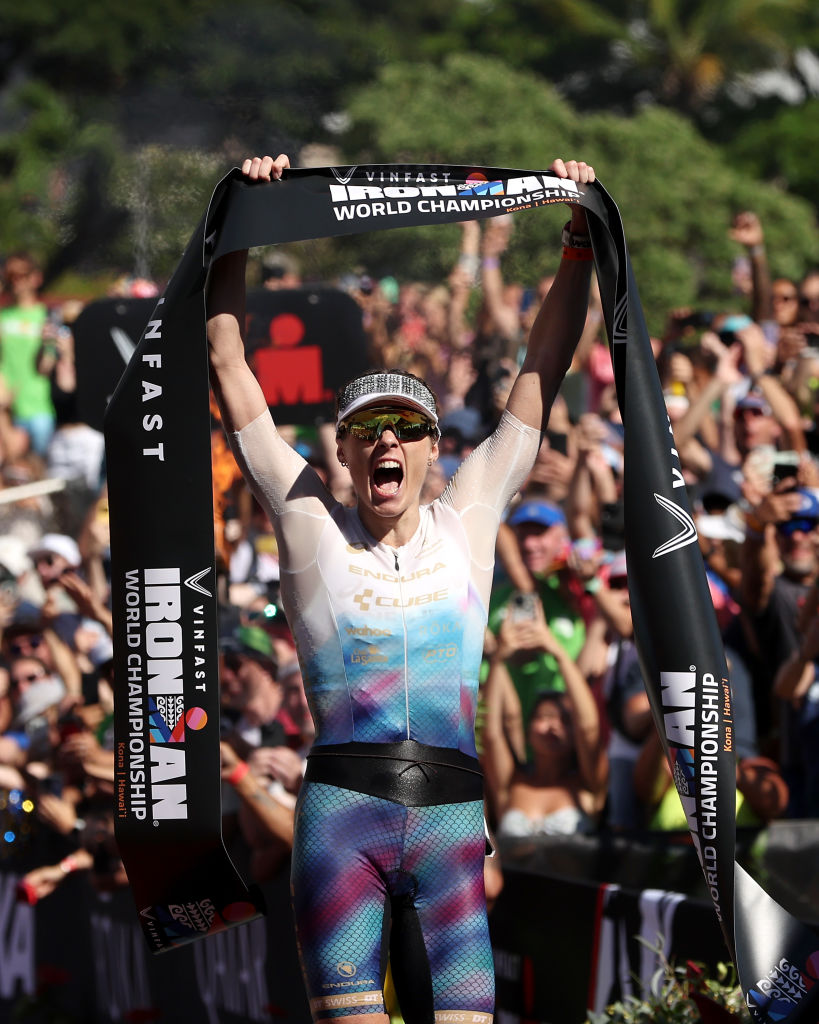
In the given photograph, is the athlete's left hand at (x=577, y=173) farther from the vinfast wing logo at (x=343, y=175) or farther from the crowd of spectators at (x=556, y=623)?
the crowd of spectators at (x=556, y=623)

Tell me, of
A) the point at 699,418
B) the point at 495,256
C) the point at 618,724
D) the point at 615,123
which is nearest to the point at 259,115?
the point at 615,123

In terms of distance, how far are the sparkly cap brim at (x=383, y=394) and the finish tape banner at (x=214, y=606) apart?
1.27ft

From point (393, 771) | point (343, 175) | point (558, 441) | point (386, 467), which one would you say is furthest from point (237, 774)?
point (558, 441)

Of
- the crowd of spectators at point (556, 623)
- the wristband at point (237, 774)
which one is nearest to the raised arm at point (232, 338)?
the crowd of spectators at point (556, 623)

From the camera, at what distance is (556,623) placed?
7.52 m

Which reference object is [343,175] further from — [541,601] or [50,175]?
[50,175]

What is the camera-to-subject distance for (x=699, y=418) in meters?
8.81

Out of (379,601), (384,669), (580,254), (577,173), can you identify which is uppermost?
(577,173)

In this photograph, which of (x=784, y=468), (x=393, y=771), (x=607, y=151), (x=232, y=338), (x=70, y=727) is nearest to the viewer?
(x=393, y=771)

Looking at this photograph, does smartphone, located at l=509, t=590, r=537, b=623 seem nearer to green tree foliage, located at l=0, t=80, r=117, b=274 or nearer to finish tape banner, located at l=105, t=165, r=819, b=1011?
finish tape banner, located at l=105, t=165, r=819, b=1011

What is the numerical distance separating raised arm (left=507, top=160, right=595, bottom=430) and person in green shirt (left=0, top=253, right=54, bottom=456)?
368 inches

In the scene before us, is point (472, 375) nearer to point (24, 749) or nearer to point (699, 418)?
point (699, 418)

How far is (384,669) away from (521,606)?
300cm

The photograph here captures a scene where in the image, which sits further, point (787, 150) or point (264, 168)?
point (787, 150)
